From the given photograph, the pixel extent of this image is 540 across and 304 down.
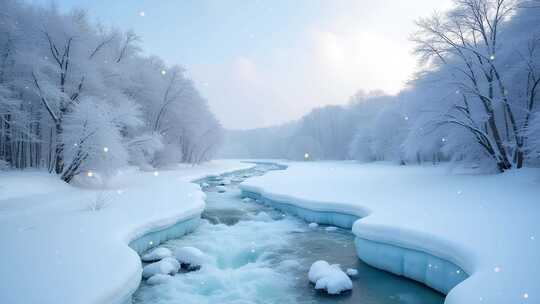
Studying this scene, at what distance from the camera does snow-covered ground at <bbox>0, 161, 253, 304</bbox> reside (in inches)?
181

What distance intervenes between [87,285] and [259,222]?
876 centimetres

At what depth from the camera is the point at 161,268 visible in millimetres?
7438

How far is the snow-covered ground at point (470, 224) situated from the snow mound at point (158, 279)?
4878mm

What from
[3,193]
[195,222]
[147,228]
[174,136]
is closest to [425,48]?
[195,222]

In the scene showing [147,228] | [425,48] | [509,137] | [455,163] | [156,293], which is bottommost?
[156,293]

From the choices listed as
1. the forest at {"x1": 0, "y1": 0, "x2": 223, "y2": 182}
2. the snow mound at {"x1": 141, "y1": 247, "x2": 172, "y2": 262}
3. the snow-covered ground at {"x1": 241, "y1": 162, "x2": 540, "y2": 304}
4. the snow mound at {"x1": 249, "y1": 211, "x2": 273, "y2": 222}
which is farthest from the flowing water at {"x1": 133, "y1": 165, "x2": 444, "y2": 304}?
the forest at {"x1": 0, "y1": 0, "x2": 223, "y2": 182}

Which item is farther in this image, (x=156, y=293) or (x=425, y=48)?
(x=425, y=48)

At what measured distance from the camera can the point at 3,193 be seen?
12.9 meters

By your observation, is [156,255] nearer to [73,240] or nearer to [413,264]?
[73,240]

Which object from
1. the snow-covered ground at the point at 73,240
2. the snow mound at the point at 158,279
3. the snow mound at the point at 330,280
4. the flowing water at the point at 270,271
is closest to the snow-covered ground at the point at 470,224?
the flowing water at the point at 270,271

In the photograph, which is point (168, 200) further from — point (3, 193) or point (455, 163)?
point (455, 163)

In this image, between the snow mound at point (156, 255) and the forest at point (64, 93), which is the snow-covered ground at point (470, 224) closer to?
the snow mound at point (156, 255)

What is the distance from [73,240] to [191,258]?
273 cm

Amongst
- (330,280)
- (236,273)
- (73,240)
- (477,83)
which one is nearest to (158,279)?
(236,273)
